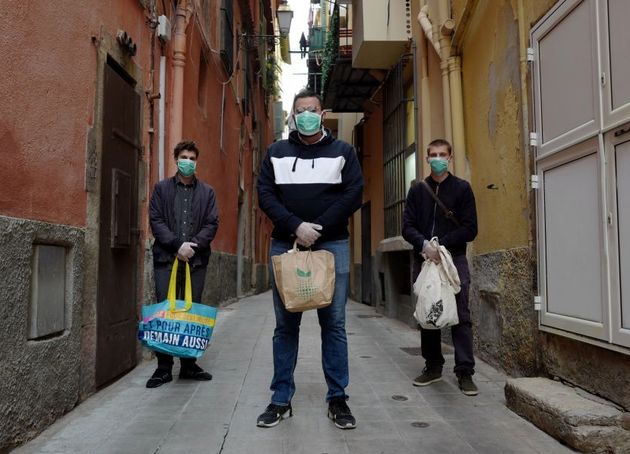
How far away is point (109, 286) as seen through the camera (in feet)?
14.1

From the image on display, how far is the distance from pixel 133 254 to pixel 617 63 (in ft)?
12.8

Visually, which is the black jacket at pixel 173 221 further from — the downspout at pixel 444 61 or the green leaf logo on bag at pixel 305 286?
the downspout at pixel 444 61

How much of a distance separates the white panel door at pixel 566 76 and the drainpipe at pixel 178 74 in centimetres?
408

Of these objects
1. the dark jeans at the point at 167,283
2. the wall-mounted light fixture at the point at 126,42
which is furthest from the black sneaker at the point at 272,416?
the wall-mounted light fixture at the point at 126,42

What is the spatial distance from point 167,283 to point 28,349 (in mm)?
1463

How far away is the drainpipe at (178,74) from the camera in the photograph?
6586mm

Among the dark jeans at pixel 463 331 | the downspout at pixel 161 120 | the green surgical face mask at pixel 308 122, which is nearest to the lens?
the green surgical face mask at pixel 308 122

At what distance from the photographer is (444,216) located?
13.9ft

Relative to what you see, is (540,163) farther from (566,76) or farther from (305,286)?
(305,286)

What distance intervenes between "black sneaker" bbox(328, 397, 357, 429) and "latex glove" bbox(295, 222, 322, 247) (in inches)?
38.1

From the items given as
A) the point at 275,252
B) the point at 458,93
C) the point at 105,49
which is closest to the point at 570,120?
the point at 275,252

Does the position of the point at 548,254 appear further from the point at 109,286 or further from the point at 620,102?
the point at 109,286

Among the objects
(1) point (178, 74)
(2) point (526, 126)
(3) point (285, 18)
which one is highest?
(3) point (285, 18)

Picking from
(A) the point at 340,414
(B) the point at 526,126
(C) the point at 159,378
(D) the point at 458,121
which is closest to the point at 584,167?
(B) the point at 526,126
